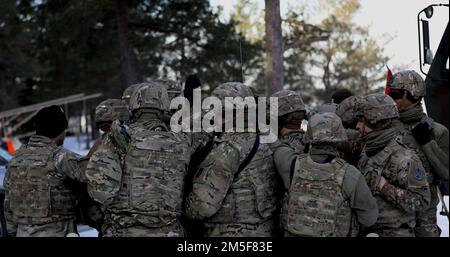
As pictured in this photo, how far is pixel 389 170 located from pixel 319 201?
630 millimetres

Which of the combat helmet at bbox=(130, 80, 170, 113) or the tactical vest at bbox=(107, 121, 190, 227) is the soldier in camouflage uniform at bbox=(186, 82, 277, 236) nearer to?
the tactical vest at bbox=(107, 121, 190, 227)

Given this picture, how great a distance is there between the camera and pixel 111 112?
462 cm

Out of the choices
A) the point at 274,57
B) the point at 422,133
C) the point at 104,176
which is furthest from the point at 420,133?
the point at 274,57

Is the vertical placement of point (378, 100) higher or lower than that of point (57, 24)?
→ lower

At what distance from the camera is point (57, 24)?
15898mm

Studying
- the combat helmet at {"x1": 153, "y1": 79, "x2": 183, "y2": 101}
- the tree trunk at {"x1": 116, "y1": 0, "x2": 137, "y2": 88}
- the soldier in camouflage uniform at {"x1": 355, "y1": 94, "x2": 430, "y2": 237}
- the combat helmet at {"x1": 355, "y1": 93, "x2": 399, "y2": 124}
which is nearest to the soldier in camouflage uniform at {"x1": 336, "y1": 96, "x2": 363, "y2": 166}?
the soldier in camouflage uniform at {"x1": 355, "y1": 94, "x2": 430, "y2": 237}

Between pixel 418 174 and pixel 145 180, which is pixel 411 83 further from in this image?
pixel 145 180

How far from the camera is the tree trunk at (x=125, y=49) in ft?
51.8

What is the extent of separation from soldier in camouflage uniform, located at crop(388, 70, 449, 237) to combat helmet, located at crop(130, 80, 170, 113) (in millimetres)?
1816

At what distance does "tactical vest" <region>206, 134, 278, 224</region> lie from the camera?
3.56m

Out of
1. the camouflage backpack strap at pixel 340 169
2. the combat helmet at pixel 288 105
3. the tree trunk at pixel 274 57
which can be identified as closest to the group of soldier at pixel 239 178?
the camouflage backpack strap at pixel 340 169
